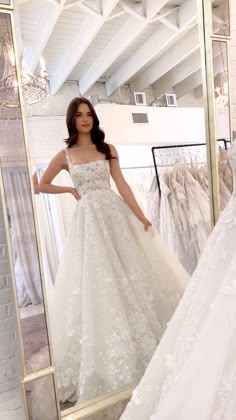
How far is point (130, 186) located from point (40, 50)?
575mm

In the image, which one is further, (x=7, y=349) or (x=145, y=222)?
(x=145, y=222)

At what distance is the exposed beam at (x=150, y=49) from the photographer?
1.25 metres

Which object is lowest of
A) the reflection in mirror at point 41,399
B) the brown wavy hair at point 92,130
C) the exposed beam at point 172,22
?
the reflection in mirror at point 41,399

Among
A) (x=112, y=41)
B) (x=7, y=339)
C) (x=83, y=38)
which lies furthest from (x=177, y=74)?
(x=7, y=339)

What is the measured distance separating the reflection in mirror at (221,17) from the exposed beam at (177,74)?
131 mm

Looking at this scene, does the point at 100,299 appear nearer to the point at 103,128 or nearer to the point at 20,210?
the point at 20,210

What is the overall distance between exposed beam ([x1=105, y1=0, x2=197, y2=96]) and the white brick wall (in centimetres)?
81

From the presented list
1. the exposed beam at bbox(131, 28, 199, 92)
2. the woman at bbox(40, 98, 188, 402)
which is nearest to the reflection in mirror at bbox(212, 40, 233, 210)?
the exposed beam at bbox(131, 28, 199, 92)

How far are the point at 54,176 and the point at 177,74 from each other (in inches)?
27.7

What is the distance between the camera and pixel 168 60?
1357mm

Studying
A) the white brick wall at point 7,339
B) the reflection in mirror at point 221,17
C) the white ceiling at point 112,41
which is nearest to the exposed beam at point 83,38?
the white ceiling at point 112,41

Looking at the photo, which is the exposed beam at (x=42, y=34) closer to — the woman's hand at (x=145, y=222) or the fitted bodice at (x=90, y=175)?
the fitted bodice at (x=90, y=175)

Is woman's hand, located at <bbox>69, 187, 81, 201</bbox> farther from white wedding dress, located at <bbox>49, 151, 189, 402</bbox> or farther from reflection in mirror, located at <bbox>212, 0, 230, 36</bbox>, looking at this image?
reflection in mirror, located at <bbox>212, 0, 230, 36</bbox>

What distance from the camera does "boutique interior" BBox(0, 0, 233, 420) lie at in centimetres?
103
